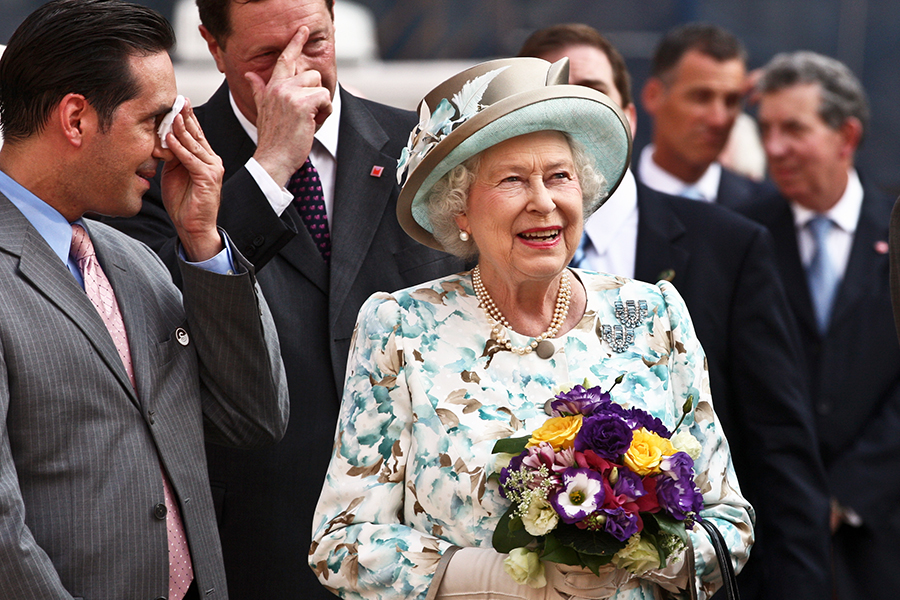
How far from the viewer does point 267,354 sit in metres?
2.52

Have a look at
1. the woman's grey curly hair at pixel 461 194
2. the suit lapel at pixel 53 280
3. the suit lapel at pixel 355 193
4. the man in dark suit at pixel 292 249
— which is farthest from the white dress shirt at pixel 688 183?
the suit lapel at pixel 53 280

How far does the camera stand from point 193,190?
2.48 meters

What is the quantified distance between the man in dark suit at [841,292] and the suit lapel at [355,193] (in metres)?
2.13

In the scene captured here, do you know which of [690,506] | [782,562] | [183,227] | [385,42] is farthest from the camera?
[385,42]

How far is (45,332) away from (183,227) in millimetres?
432

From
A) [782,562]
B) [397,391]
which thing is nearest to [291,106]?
[397,391]

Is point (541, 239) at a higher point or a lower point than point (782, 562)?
higher

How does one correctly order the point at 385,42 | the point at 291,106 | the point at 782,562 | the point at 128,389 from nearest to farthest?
the point at 128,389 < the point at 291,106 < the point at 782,562 < the point at 385,42

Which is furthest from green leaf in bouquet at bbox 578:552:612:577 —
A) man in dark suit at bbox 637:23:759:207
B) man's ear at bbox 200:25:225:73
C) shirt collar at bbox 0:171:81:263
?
man in dark suit at bbox 637:23:759:207

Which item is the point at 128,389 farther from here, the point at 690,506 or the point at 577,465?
the point at 690,506

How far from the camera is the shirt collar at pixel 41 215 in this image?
2.29 metres

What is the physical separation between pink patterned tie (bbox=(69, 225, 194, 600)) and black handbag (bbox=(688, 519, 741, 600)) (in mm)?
1045

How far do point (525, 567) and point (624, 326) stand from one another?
636 millimetres

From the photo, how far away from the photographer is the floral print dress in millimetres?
2305
